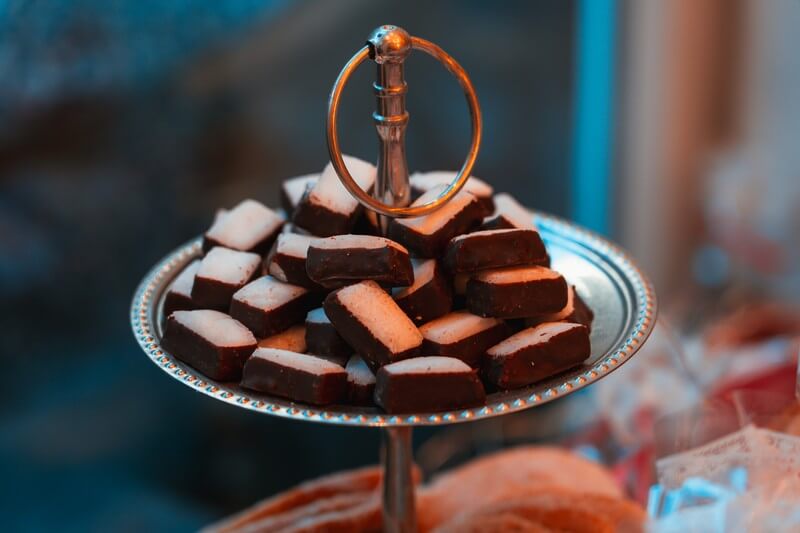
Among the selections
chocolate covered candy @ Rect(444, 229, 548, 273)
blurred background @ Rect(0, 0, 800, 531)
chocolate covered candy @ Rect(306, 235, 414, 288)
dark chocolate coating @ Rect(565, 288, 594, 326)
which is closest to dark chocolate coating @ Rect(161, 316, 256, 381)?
chocolate covered candy @ Rect(306, 235, 414, 288)

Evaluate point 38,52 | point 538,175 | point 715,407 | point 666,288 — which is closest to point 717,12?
point 538,175

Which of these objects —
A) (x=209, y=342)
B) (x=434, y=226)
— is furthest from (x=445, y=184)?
(x=209, y=342)

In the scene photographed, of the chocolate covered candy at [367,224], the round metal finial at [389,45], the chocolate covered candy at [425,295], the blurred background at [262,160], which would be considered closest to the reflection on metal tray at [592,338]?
the chocolate covered candy at [425,295]

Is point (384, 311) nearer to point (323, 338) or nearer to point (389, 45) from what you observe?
point (323, 338)

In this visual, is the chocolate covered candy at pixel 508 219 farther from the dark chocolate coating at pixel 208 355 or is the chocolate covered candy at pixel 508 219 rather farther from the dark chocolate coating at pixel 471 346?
the dark chocolate coating at pixel 208 355

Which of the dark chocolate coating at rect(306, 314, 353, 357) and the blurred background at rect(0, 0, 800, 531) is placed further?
the blurred background at rect(0, 0, 800, 531)

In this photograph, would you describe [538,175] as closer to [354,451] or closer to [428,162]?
→ [428,162]

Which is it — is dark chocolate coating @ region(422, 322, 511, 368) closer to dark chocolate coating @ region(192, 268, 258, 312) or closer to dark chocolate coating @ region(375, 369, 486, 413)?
dark chocolate coating @ region(375, 369, 486, 413)
